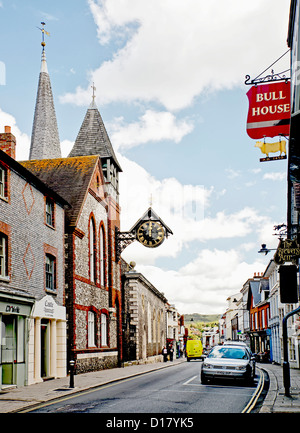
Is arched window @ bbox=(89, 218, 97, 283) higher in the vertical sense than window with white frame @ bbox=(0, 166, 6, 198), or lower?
lower

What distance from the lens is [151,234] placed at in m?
36.7

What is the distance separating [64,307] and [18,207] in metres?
6.90

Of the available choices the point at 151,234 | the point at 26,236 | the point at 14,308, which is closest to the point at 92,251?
the point at 151,234

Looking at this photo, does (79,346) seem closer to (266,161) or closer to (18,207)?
(18,207)

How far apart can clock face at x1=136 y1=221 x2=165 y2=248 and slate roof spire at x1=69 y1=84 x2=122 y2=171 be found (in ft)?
17.5

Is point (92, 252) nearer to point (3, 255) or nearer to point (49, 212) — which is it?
point (49, 212)

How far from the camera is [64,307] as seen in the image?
2584 cm

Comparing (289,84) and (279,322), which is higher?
(289,84)

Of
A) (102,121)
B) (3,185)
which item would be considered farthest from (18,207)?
(102,121)

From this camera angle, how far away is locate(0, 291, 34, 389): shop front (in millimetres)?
19297

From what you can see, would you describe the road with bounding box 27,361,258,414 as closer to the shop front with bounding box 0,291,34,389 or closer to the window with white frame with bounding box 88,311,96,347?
the shop front with bounding box 0,291,34,389

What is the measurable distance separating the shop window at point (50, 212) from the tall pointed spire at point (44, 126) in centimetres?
1841

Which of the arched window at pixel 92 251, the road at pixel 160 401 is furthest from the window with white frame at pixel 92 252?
the road at pixel 160 401

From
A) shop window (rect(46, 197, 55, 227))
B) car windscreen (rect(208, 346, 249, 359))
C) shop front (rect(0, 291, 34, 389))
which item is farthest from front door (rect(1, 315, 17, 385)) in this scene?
car windscreen (rect(208, 346, 249, 359))
